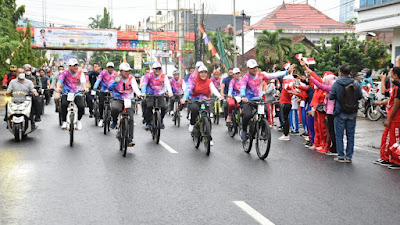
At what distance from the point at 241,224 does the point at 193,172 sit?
10.9 ft

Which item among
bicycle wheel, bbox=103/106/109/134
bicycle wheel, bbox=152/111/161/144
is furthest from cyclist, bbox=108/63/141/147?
bicycle wheel, bbox=103/106/109/134

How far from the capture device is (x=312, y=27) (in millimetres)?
70438

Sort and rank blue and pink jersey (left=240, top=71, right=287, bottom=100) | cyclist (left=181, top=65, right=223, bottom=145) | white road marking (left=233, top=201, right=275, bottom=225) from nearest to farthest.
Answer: white road marking (left=233, top=201, right=275, bottom=225)
blue and pink jersey (left=240, top=71, right=287, bottom=100)
cyclist (left=181, top=65, right=223, bottom=145)

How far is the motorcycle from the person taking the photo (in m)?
13.1

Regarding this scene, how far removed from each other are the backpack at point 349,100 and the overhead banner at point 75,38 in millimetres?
65058

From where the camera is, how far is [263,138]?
10.6 metres

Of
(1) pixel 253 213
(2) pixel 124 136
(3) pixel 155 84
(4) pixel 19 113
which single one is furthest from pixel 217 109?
(1) pixel 253 213

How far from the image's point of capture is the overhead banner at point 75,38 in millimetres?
71562

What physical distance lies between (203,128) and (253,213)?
5.36m

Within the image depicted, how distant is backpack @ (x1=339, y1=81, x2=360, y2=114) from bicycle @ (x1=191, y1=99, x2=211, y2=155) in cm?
271

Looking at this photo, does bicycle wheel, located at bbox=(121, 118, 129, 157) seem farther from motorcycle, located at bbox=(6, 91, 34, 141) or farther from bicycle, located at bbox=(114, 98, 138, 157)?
motorcycle, located at bbox=(6, 91, 34, 141)

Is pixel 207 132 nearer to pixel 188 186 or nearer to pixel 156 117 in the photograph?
pixel 156 117

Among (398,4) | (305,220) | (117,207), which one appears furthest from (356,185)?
(398,4)

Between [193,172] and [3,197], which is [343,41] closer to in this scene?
[193,172]
